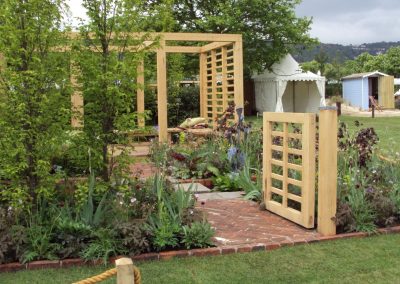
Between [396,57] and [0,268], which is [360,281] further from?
[396,57]

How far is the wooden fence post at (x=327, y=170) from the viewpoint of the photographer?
435 centimetres

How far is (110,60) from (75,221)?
1.39 m

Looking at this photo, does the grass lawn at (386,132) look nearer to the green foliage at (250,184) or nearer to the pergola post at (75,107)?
the green foliage at (250,184)

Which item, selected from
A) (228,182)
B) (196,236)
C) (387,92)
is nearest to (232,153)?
(228,182)

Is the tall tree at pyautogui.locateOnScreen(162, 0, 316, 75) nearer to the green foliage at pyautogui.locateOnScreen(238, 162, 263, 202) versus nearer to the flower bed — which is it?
the green foliage at pyautogui.locateOnScreen(238, 162, 263, 202)

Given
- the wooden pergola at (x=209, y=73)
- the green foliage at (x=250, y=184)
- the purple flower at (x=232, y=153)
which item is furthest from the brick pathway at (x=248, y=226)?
the wooden pergola at (x=209, y=73)

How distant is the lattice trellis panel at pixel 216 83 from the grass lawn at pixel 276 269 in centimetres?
725

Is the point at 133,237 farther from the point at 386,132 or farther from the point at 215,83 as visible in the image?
the point at 386,132

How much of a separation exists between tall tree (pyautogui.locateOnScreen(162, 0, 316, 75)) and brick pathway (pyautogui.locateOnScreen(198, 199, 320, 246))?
16.2m

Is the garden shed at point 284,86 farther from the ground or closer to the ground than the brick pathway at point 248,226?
farther from the ground

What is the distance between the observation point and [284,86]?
72.3 ft

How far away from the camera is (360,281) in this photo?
343cm

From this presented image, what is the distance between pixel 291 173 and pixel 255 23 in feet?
57.9

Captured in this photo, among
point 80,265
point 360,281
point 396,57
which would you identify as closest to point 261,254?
point 360,281
